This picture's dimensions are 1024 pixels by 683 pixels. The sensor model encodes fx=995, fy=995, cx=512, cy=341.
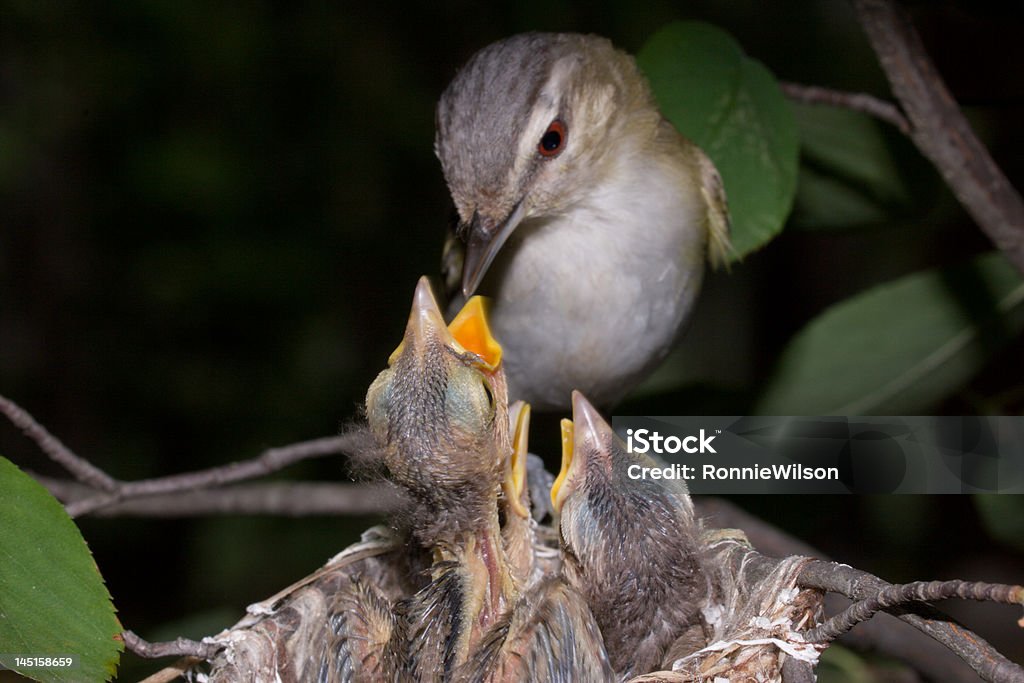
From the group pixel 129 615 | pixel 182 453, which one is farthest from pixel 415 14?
pixel 129 615

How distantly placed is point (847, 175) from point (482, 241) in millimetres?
1100

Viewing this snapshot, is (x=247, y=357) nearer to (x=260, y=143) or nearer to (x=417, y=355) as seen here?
(x=260, y=143)

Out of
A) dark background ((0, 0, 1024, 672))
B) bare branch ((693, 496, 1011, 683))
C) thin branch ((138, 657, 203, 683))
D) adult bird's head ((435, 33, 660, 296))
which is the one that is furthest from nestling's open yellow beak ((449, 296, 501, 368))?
dark background ((0, 0, 1024, 672))

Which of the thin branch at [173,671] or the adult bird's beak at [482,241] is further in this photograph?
the adult bird's beak at [482,241]

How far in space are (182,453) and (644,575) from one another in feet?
9.72

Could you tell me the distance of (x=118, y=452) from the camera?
421 centimetres

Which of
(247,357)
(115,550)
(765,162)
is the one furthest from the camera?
(247,357)

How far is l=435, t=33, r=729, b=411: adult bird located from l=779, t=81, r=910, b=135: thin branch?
335 mm

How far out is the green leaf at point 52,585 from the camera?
54.6 inches

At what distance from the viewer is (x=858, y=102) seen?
222 cm

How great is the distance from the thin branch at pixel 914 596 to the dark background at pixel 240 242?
213 centimetres

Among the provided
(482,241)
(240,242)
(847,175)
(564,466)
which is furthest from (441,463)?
(240,242)

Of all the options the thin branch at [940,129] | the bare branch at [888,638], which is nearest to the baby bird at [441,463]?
the bare branch at [888,638]

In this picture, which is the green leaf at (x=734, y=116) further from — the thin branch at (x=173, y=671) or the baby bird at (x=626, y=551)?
the thin branch at (x=173, y=671)
